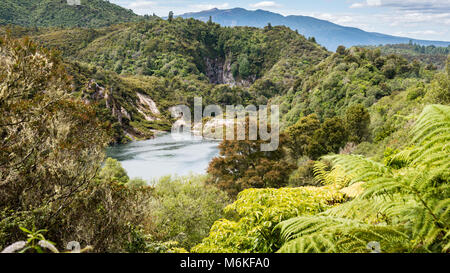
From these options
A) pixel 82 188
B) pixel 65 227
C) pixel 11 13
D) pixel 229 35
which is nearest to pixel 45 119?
pixel 82 188

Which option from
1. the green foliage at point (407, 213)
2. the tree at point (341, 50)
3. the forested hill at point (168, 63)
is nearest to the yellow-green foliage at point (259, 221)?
the green foliage at point (407, 213)

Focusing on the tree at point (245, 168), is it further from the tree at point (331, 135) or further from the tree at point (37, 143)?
the tree at point (37, 143)

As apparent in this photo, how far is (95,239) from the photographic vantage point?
5.76 meters

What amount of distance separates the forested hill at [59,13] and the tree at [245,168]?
9674 centimetres

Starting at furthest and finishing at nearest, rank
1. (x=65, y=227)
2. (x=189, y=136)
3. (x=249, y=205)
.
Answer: (x=189, y=136), (x=65, y=227), (x=249, y=205)

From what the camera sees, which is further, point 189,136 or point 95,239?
point 189,136

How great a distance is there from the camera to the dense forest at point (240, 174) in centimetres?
150

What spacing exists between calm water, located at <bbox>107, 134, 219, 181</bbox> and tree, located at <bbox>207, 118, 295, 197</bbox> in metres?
6.38

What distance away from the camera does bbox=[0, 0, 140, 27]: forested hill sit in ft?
298

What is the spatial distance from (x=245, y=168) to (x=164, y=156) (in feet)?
47.7

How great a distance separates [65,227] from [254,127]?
43.4ft

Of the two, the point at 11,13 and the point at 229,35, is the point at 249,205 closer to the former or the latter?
the point at 11,13

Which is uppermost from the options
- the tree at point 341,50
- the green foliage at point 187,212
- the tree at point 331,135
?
the tree at point 341,50

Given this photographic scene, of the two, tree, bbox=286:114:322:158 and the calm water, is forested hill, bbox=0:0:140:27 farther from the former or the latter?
tree, bbox=286:114:322:158
